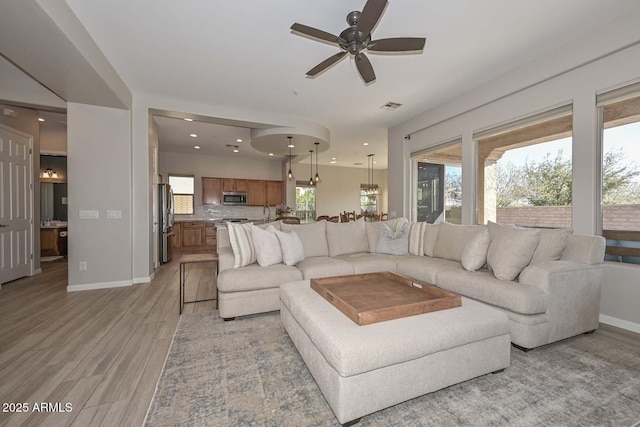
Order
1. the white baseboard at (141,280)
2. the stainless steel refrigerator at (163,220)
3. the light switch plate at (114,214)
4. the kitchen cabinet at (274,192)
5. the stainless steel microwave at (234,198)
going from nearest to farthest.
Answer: the light switch plate at (114,214)
the white baseboard at (141,280)
the stainless steel refrigerator at (163,220)
the stainless steel microwave at (234,198)
the kitchen cabinet at (274,192)

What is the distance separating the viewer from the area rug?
1.39 m

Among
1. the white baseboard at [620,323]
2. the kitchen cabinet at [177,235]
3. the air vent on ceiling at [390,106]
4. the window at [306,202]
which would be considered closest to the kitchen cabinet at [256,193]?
the window at [306,202]

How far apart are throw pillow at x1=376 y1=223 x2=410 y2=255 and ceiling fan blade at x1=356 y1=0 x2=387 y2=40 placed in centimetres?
250

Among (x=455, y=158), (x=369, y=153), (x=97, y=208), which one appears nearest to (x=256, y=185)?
(x=369, y=153)

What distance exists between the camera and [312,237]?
12.1 feet

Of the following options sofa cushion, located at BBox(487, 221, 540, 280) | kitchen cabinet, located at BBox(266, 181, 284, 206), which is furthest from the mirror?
sofa cushion, located at BBox(487, 221, 540, 280)

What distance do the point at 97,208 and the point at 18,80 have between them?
203 centimetres

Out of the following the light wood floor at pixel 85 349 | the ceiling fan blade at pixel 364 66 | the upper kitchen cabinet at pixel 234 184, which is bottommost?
the light wood floor at pixel 85 349

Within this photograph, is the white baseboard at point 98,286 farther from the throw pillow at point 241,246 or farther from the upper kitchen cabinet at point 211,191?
the upper kitchen cabinet at point 211,191

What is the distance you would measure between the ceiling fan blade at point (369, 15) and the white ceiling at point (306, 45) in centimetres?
32

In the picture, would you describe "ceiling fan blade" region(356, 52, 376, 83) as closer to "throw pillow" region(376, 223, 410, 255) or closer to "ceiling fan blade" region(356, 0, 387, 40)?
"ceiling fan blade" region(356, 0, 387, 40)

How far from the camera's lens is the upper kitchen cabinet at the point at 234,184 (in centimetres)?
853

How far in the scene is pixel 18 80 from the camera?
3.68 meters

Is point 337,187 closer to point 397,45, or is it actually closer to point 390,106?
point 390,106
